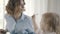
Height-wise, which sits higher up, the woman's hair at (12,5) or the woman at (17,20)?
the woman's hair at (12,5)

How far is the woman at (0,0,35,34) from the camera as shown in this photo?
1.15 meters

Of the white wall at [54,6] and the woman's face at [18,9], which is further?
the white wall at [54,6]

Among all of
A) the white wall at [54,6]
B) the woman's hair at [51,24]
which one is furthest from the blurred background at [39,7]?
the woman's hair at [51,24]

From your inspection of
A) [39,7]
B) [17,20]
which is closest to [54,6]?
[39,7]

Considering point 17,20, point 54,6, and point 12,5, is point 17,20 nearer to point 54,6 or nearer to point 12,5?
point 12,5

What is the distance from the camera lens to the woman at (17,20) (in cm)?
115

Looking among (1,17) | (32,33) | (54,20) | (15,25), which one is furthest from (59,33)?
(1,17)

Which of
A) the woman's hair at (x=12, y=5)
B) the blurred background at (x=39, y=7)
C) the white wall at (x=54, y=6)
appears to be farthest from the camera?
the white wall at (x=54, y=6)

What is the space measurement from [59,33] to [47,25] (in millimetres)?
122

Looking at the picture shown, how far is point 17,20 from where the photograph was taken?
1171 mm

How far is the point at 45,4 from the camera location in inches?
87.0

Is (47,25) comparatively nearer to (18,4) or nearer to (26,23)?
(26,23)

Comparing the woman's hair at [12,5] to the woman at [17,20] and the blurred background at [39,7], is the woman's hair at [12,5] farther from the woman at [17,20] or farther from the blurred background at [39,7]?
the blurred background at [39,7]

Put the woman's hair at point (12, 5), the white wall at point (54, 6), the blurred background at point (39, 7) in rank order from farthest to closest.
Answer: the white wall at point (54, 6) < the blurred background at point (39, 7) < the woman's hair at point (12, 5)
